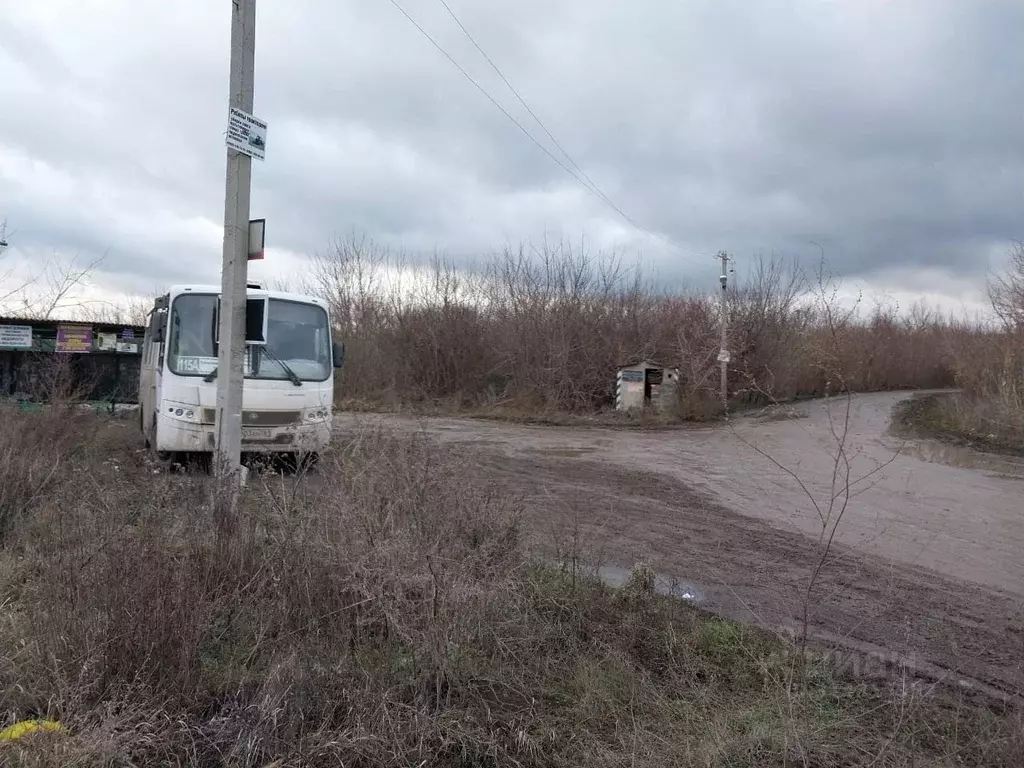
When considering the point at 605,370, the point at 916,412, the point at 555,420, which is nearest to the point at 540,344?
the point at 605,370

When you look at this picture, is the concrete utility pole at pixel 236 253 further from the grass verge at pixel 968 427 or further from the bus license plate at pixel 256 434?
the grass verge at pixel 968 427

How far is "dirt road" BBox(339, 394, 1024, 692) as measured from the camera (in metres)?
5.08

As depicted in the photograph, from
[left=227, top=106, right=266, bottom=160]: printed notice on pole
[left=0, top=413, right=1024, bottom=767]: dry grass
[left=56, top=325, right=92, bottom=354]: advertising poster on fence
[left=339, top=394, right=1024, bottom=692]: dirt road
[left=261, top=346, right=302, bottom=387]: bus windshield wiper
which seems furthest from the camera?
[left=56, top=325, right=92, bottom=354]: advertising poster on fence

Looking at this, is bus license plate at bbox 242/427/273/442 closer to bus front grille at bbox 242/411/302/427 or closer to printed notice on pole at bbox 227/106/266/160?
bus front grille at bbox 242/411/302/427

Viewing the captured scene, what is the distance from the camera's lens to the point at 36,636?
320 centimetres

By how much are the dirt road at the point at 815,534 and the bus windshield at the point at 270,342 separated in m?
1.05

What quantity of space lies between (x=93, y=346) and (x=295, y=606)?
559 inches

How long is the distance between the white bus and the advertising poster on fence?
6.26 m

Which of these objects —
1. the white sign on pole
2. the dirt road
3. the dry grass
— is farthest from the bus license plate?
the white sign on pole

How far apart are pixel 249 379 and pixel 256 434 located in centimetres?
70

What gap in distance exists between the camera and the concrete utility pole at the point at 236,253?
20.8ft

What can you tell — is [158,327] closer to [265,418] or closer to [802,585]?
[265,418]

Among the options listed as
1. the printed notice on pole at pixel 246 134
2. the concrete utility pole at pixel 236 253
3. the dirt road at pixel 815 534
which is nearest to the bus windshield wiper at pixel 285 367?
the dirt road at pixel 815 534

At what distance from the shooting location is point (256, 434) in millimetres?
9305
